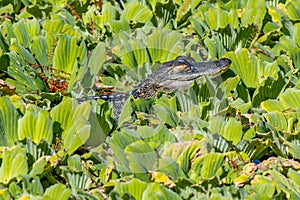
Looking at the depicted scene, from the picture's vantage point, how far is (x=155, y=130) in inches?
161

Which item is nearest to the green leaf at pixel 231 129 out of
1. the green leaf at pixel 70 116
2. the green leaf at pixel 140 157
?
the green leaf at pixel 140 157

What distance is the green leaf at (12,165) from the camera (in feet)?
12.1

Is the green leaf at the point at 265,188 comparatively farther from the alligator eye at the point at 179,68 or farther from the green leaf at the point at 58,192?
the alligator eye at the point at 179,68

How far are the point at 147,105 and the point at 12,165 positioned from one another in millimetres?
1149

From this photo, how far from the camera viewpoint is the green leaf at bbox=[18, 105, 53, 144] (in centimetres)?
405

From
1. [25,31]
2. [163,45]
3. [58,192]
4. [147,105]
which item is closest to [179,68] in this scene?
[163,45]

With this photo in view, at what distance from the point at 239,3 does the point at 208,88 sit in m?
1.71

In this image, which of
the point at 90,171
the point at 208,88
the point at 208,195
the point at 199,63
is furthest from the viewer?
the point at 199,63

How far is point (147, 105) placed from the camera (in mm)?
4609

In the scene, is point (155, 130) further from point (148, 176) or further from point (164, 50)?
point (164, 50)

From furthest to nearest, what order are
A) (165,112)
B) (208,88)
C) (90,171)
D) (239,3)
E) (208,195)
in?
1. (239,3)
2. (208,88)
3. (165,112)
4. (90,171)
5. (208,195)

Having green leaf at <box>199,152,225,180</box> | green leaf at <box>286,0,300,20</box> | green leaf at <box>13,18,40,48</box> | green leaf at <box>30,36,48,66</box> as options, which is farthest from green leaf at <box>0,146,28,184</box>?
green leaf at <box>286,0,300,20</box>

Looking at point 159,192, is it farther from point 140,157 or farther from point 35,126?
point 35,126

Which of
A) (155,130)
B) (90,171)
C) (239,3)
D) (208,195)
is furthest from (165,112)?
(239,3)
